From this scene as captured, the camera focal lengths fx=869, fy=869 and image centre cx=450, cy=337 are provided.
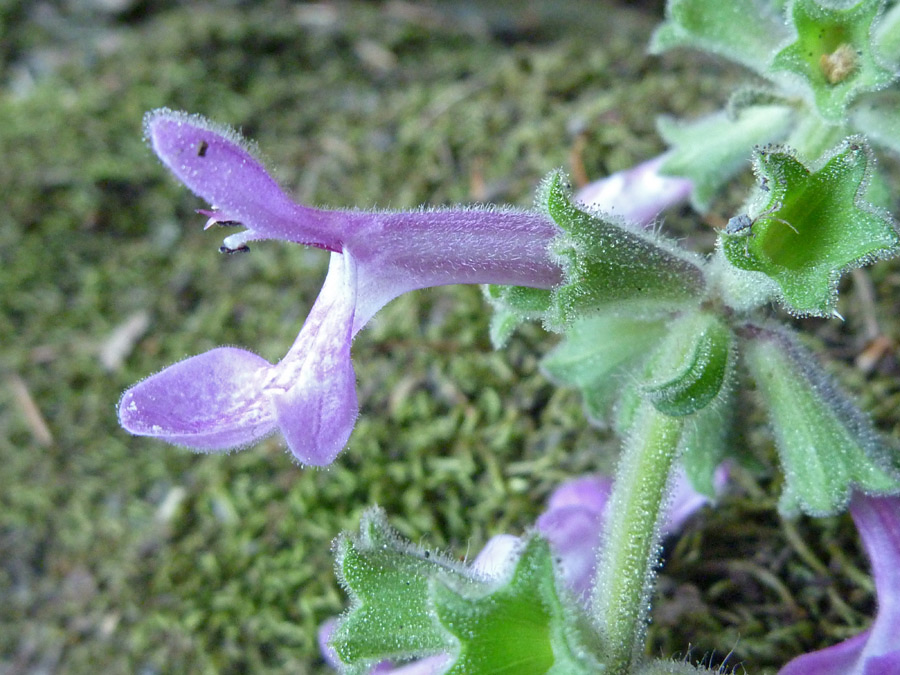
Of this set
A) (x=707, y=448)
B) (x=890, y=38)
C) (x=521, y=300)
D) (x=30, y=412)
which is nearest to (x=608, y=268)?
(x=521, y=300)

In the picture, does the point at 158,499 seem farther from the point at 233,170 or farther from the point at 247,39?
the point at 247,39

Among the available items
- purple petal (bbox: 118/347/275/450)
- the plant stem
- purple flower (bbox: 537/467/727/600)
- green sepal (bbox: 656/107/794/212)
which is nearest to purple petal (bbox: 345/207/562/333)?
purple petal (bbox: 118/347/275/450)

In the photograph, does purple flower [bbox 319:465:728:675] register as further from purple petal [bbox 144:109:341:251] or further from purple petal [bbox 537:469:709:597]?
purple petal [bbox 144:109:341:251]

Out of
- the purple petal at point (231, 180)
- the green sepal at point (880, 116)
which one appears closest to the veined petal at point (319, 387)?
the purple petal at point (231, 180)

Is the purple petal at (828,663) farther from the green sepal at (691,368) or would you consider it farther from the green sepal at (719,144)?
the green sepal at (719,144)

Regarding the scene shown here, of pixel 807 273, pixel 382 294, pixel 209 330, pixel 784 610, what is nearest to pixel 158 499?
pixel 209 330
